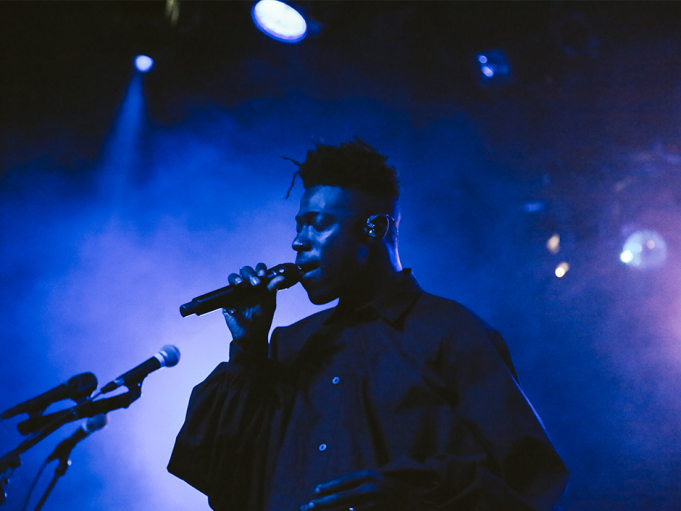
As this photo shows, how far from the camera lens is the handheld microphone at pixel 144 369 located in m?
1.67

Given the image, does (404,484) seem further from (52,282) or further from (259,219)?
(52,282)

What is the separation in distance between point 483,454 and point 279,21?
2.68m

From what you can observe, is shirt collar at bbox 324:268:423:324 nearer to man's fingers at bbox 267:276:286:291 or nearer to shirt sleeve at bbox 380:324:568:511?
shirt sleeve at bbox 380:324:568:511

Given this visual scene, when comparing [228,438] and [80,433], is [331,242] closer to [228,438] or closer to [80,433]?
[228,438]

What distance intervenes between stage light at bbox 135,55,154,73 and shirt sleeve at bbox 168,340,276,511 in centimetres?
241

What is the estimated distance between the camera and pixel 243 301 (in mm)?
1523

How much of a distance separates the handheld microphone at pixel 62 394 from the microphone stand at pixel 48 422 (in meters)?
0.03

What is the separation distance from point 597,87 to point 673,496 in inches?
92.1

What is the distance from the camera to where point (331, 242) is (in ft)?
5.47

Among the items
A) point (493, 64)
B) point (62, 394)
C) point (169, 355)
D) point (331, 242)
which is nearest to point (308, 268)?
point (331, 242)

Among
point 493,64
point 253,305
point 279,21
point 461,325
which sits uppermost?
point 279,21

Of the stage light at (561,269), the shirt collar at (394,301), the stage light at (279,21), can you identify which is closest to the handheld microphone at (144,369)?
the shirt collar at (394,301)

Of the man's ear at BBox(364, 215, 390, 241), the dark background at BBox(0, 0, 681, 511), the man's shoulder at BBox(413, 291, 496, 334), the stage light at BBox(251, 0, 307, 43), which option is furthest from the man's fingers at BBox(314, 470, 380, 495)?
the stage light at BBox(251, 0, 307, 43)

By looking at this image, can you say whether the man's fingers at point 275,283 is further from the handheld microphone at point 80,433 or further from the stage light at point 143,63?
the stage light at point 143,63
